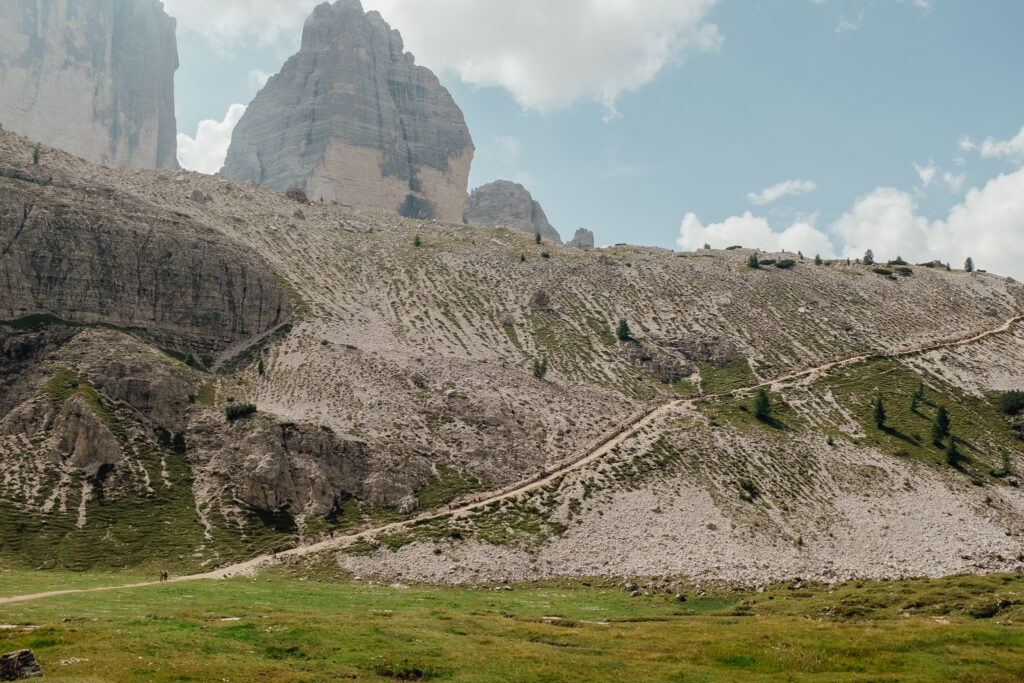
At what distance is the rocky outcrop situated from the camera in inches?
3794

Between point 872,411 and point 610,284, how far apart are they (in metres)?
65.0

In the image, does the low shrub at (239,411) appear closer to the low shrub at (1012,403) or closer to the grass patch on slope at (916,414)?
the grass patch on slope at (916,414)

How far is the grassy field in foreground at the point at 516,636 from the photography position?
87.1 feet

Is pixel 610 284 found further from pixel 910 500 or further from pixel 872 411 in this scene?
pixel 910 500

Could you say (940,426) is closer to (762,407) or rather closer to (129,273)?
(762,407)

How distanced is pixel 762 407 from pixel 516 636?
71.5 m

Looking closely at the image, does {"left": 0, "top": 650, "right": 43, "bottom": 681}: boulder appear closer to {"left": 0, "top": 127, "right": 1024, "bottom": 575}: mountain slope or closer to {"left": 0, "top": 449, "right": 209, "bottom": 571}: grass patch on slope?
{"left": 0, "top": 449, "right": 209, "bottom": 571}: grass patch on slope

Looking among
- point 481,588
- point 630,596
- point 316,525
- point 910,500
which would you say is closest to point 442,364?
point 316,525

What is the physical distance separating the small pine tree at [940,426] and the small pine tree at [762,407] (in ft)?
69.4

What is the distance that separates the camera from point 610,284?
15175cm

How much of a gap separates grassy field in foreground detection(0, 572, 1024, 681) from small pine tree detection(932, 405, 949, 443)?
48053mm

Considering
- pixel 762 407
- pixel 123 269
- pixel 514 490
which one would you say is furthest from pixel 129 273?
pixel 762 407

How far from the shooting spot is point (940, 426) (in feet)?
303

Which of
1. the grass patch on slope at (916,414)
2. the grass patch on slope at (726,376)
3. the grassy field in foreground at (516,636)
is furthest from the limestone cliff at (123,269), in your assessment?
the grass patch on slope at (916,414)
